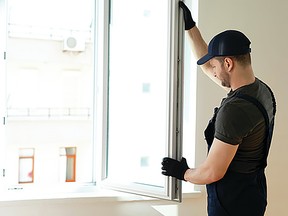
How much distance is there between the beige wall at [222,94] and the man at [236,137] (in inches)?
28.4

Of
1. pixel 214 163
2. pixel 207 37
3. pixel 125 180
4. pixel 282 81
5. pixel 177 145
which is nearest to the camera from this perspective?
pixel 214 163

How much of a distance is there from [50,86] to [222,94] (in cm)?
126

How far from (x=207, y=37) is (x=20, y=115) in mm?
1403

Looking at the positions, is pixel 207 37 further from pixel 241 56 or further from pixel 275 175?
pixel 275 175

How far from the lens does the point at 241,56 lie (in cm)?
180

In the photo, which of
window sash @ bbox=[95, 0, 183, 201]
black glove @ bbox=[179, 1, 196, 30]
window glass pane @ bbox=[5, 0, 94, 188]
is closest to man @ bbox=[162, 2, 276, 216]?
window sash @ bbox=[95, 0, 183, 201]

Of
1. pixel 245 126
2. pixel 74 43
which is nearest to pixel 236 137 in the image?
pixel 245 126

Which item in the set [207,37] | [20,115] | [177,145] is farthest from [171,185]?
[20,115]

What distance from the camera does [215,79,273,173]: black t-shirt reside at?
1738 millimetres

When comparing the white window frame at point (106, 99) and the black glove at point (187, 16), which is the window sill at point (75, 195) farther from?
the black glove at point (187, 16)

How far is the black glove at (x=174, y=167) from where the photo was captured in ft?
6.57

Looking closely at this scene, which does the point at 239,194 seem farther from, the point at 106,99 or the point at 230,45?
the point at 106,99

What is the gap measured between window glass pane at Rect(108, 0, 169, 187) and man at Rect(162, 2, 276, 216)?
0.40 meters

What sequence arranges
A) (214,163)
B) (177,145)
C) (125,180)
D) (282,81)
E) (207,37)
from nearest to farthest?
(214,163)
(177,145)
(125,180)
(207,37)
(282,81)
